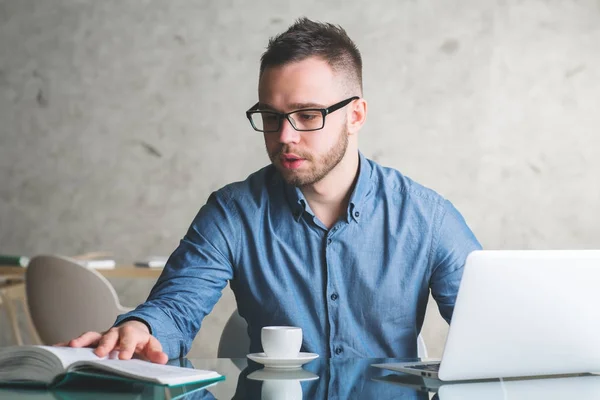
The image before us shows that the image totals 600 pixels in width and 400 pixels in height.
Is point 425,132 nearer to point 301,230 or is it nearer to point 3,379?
point 301,230

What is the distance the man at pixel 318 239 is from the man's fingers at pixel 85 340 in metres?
0.40

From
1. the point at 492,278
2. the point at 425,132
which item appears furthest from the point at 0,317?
the point at 492,278

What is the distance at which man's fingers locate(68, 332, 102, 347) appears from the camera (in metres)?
1.21

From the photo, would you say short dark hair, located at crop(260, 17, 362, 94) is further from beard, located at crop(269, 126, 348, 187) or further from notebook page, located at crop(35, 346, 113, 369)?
notebook page, located at crop(35, 346, 113, 369)

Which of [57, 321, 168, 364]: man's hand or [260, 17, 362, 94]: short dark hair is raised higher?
[260, 17, 362, 94]: short dark hair

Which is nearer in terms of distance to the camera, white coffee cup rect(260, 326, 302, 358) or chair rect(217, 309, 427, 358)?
white coffee cup rect(260, 326, 302, 358)

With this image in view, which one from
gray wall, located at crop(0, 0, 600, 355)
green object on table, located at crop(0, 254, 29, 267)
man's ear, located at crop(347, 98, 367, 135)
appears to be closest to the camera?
man's ear, located at crop(347, 98, 367, 135)

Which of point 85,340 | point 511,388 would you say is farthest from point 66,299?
point 511,388

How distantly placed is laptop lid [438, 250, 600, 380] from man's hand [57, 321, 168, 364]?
0.47 meters

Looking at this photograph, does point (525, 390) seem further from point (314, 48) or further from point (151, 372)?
point (314, 48)

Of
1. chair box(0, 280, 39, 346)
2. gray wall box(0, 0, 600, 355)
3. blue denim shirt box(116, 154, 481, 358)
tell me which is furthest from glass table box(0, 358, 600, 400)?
gray wall box(0, 0, 600, 355)

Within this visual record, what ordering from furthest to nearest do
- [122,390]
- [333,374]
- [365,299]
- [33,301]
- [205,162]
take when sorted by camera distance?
[205,162], [33,301], [365,299], [333,374], [122,390]

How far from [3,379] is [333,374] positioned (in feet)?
1.58

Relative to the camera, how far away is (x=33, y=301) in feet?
9.77
